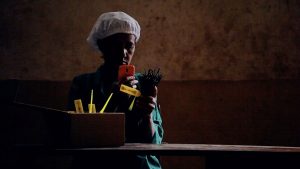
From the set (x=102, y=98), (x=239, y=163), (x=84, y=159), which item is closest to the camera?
(x=239, y=163)

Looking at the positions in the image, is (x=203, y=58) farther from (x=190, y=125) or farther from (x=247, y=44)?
(x=190, y=125)

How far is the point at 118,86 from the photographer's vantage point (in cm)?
209

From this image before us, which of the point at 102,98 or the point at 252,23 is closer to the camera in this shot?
the point at 102,98

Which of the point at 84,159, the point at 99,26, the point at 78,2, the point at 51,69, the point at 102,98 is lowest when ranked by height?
the point at 84,159

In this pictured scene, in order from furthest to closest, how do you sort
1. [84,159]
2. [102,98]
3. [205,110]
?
[205,110] → [102,98] → [84,159]

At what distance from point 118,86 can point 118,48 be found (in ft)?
A: 0.95

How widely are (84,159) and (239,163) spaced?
0.82m

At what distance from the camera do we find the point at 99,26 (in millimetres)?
2307

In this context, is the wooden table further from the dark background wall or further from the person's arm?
the dark background wall

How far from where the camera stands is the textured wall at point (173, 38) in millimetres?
3227

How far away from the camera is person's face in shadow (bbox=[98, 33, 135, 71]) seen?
2.25 meters

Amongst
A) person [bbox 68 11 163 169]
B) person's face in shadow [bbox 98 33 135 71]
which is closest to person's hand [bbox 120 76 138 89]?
person [bbox 68 11 163 169]

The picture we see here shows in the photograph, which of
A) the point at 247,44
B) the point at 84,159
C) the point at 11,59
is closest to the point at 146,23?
the point at 247,44

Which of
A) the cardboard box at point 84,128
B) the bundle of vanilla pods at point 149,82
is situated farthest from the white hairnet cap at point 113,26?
the cardboard box at point 84,128
